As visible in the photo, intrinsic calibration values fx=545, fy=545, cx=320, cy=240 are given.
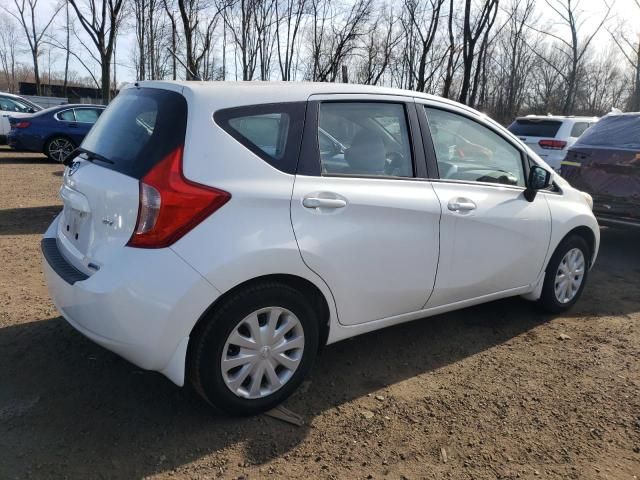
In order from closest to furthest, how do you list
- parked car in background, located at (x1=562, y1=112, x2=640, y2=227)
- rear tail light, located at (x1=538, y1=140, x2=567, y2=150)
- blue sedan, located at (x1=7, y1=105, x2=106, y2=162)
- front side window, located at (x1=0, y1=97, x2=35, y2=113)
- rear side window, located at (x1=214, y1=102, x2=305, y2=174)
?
1. rear side window, located at (x1=214, y1=102, x2=305, y2=174)
2. parked car in background, located at (x1=562, y1=112, x2=640, y2=227)
3. rear tail light, located at (x1=538, y1=140, x2=567, y2=150)
4. blue sedan, located at (x1=7, y1=105, x2=106, y2=162)
5. front side window, located at (x1=0, y1=97, x2=35, y2=113)

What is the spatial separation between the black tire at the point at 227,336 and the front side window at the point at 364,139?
0.72 m

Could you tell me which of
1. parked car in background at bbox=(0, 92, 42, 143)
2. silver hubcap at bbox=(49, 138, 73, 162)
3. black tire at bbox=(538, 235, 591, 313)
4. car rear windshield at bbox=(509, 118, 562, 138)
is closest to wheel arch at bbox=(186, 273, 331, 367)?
black tire at bbox=(538, 235, 591, 313)

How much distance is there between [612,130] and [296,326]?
18.6ft

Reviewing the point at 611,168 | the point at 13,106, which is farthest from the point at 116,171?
the point at 13,106

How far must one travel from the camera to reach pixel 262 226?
2.59 m

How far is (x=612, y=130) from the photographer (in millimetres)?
6730

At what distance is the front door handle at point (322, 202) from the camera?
273 cm

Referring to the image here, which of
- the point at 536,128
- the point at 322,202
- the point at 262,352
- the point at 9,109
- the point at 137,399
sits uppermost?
the point at 536,128

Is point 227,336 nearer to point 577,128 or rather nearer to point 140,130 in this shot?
point 140,130

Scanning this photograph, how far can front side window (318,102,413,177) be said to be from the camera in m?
2.98

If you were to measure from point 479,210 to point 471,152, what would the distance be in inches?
17.6

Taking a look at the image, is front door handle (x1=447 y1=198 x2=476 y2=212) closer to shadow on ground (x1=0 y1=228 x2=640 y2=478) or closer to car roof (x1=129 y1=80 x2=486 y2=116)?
car roof (x1=129 y1=80 x2=486 y2=116)

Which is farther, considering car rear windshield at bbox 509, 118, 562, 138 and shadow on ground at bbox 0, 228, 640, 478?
car rear windshield at bbox 509, 118, 562, 138

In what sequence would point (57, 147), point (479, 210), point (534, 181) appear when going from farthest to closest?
1. point (57, 147)
2. point (534, 181)
3. point (479, 210)
